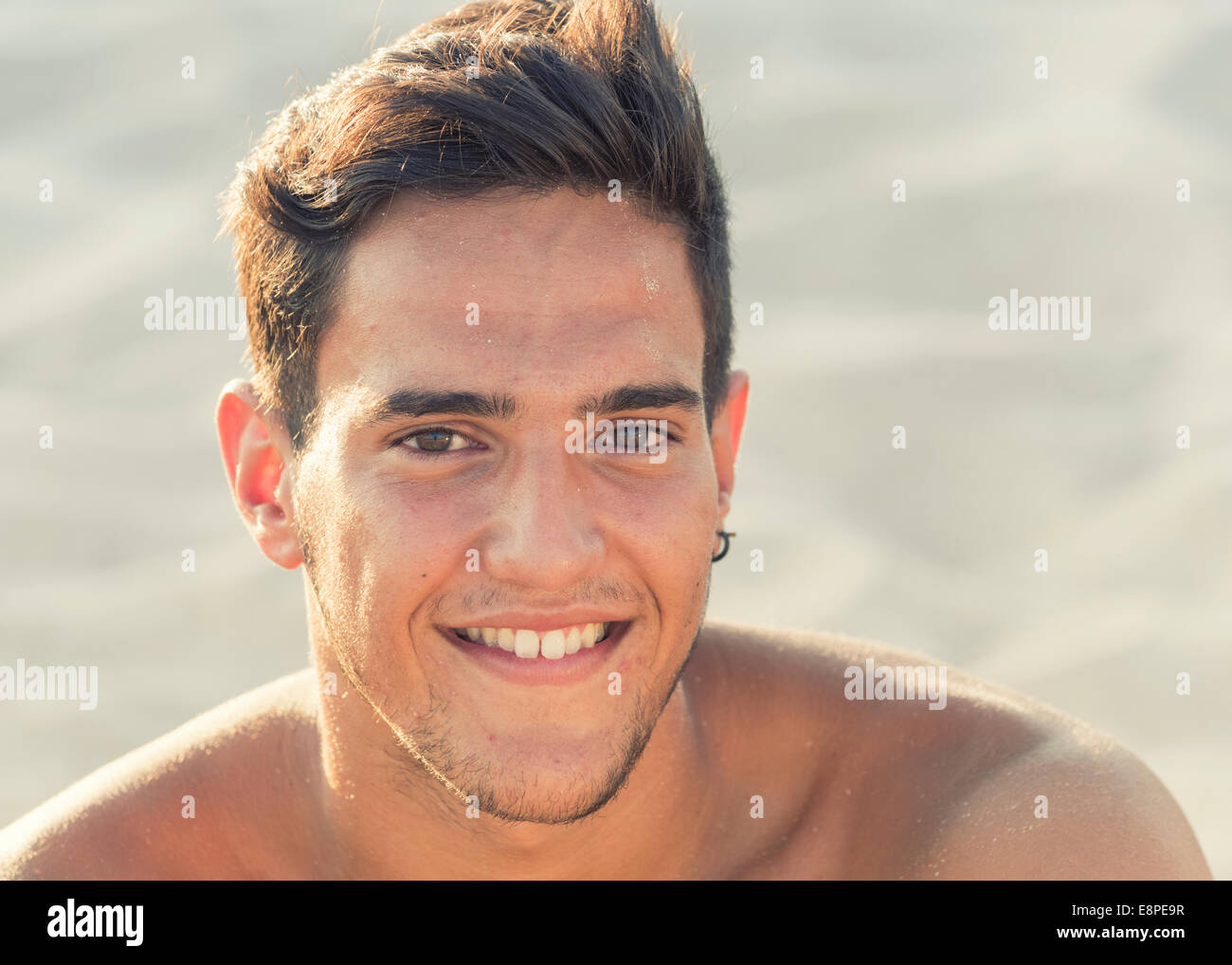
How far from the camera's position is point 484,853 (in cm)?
287

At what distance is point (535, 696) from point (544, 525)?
334 mm

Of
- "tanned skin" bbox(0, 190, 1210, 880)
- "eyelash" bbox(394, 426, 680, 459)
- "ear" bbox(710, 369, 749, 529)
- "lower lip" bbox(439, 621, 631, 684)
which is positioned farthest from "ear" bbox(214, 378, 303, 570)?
"ear" bbox(710, 369, 749, 529)

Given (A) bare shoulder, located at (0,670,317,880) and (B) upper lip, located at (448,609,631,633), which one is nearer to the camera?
(B) upper lip, located at (448,609,631,633)

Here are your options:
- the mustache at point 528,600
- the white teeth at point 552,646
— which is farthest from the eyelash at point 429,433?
the white teeth at point 552,646

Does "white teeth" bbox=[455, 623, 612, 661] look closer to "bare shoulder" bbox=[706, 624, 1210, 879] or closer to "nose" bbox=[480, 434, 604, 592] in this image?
"nose" bbox=[480, 434, 604, 592]

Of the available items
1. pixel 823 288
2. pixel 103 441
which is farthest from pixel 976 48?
pixel 103 441

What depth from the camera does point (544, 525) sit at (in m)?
2.45

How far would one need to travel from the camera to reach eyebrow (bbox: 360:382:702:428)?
249 centimetres

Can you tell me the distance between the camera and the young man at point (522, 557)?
2.54 m

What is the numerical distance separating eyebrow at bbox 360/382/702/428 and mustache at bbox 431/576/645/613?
0.29 m

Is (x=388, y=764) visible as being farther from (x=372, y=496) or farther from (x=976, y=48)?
(x=976, y=48)

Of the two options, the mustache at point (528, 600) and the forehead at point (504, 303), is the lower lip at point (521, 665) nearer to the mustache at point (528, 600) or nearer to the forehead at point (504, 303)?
the mustache at point (528, 600)

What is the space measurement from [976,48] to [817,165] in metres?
1.14

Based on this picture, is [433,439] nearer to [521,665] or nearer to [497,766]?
[521,665]
